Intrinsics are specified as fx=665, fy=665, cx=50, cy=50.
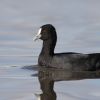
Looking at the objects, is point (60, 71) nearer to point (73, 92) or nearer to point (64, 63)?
point (64, 63)

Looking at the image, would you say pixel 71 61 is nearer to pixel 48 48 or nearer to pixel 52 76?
pixel 48 48

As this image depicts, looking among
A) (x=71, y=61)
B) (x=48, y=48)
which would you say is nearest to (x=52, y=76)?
(x=71, y=61)

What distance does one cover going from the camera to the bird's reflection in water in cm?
1242

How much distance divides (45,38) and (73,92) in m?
6.12

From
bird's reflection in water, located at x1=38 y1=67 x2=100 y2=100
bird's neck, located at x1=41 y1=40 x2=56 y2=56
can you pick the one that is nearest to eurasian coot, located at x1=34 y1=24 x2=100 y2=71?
bird's neck, located at x1=41 y1=40 x2=56 y2=56

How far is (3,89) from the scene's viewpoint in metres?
12.8

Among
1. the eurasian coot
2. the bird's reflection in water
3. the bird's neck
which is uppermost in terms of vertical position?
the bird's neck

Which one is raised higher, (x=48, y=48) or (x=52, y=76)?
(x=48, y=48)

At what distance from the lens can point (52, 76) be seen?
15.3 m

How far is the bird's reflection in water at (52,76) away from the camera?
12.4 metres

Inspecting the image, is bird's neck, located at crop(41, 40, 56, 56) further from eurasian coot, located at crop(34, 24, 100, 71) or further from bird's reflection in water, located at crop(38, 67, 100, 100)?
bird's reflection in water, located at crop(38, 67, 100, 100)

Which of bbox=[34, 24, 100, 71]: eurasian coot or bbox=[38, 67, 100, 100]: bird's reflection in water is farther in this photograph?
bbox=[34, 24, 100, 71]: eurasian coot

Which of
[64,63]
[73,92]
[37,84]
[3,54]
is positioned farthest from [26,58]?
[73,92]

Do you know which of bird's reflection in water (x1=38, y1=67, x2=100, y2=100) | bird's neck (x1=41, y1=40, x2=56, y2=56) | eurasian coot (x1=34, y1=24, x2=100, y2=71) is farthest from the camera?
bird's neck (x1=41, y1=40, x2=56, y2=56)
